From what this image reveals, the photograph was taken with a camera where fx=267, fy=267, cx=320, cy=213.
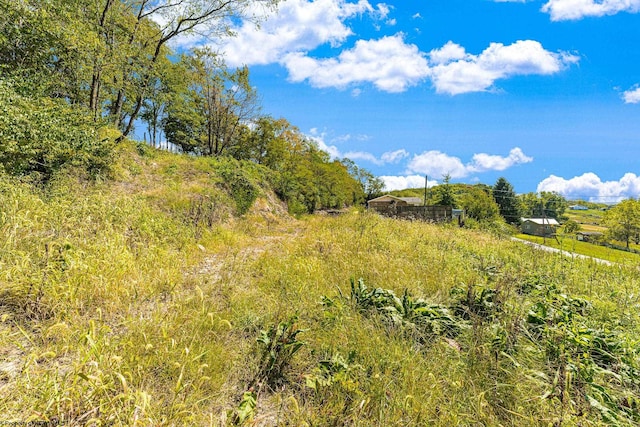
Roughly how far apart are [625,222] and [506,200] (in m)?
16.2

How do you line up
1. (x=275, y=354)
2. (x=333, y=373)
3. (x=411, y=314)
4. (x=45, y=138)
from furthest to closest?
(x=45, y=138) < (x=411, y=314) < (x=275, y=354) < (x=333, y=373)

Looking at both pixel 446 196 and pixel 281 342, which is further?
pixel 446 196

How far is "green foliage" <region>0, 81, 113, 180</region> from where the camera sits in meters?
5.35

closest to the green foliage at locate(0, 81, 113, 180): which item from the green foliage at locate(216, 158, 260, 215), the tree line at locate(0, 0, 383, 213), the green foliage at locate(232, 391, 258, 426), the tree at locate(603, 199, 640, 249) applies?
the tree line at locate(0, 0, 383, 213)

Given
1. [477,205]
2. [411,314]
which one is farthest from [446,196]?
[411,314]

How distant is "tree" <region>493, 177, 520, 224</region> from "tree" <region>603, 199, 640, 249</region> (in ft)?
41.9

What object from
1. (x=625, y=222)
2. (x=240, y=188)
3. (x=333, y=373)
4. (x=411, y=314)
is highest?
(x=240, y=188)

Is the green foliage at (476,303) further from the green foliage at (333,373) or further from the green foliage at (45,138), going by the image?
the green foliage at (45,138)

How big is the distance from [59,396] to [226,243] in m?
5.20

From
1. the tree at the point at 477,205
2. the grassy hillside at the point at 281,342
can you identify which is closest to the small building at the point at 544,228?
the grassy hillside at the point at 281,342

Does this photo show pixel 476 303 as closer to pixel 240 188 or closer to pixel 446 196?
pixel 240 188

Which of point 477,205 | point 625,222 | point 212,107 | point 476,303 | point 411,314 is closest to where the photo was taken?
point 411,314

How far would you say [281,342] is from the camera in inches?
85.1

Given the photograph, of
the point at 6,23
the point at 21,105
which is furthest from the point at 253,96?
the point at 21,105
